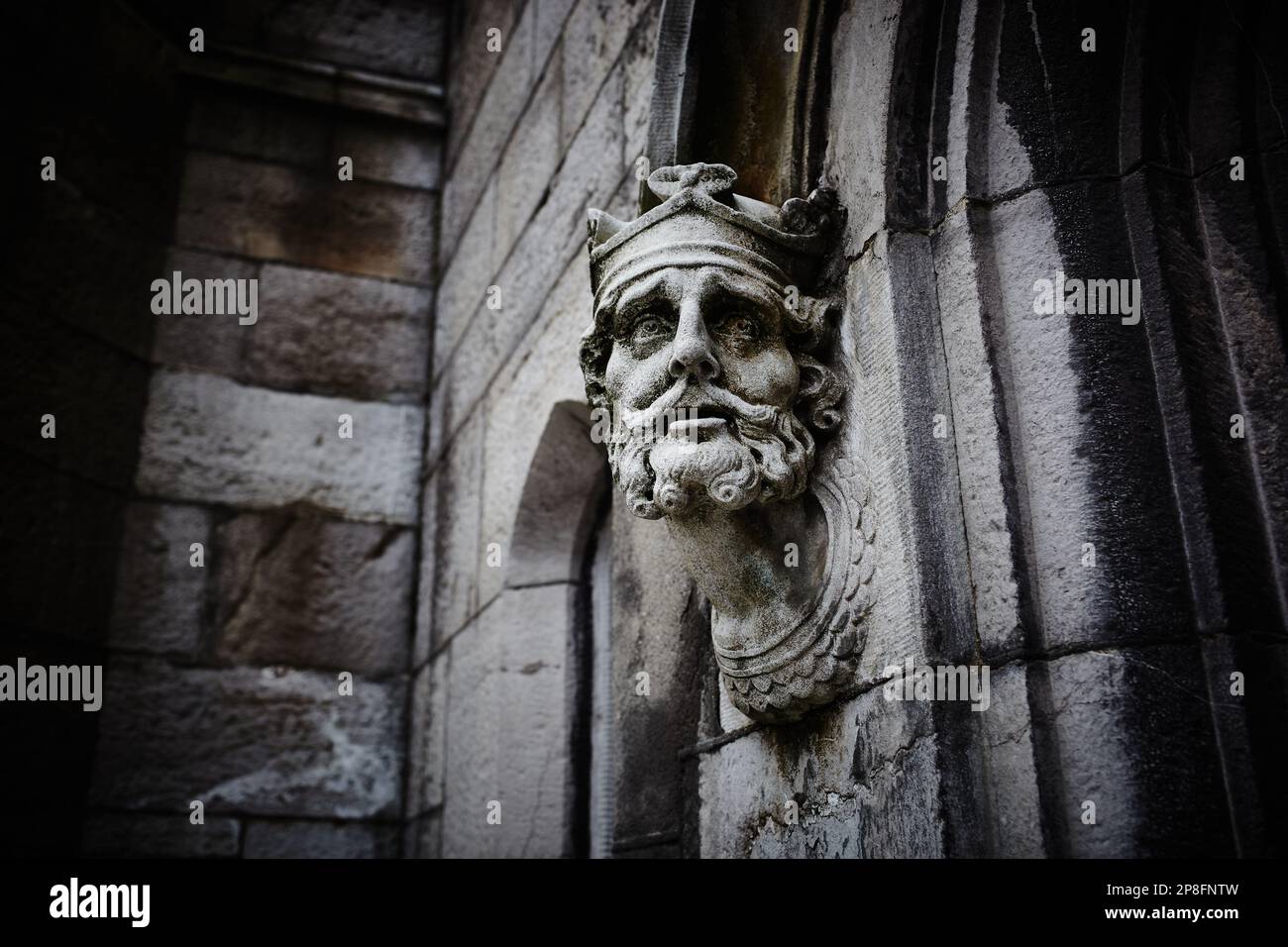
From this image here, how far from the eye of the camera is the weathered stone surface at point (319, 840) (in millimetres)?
3621

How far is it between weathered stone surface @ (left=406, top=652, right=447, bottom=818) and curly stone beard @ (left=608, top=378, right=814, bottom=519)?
2021 mm

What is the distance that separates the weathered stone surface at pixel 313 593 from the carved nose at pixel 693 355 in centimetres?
247

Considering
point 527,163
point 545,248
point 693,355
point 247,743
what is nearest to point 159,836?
point 247,743

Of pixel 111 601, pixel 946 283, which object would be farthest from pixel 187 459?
pixel 946 283

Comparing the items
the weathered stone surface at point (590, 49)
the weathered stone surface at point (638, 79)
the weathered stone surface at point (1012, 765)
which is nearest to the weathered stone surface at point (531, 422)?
the weathered stone surface at point (638, 79)

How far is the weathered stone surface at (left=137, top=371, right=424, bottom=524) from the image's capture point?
391 centimetres

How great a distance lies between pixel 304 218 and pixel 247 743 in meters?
1.86

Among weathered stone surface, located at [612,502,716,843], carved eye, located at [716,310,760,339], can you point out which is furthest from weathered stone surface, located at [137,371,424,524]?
carved eye, located at [716,310,760,339]

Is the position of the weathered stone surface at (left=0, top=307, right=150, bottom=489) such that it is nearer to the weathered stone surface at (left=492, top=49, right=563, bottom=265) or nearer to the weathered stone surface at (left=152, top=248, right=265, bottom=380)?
the weathered stone surface at (left=152, top=248, right=265, bottom=380)

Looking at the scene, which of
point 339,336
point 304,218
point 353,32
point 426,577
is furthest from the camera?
point 353,32

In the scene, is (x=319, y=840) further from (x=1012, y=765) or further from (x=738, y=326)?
(x=1012, y=765)

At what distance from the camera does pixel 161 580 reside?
3771 mm

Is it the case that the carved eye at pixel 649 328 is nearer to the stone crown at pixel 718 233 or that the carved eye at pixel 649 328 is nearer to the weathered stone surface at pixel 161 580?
the stone crown at pixel 718 233

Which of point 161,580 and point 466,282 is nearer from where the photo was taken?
point 161,580
